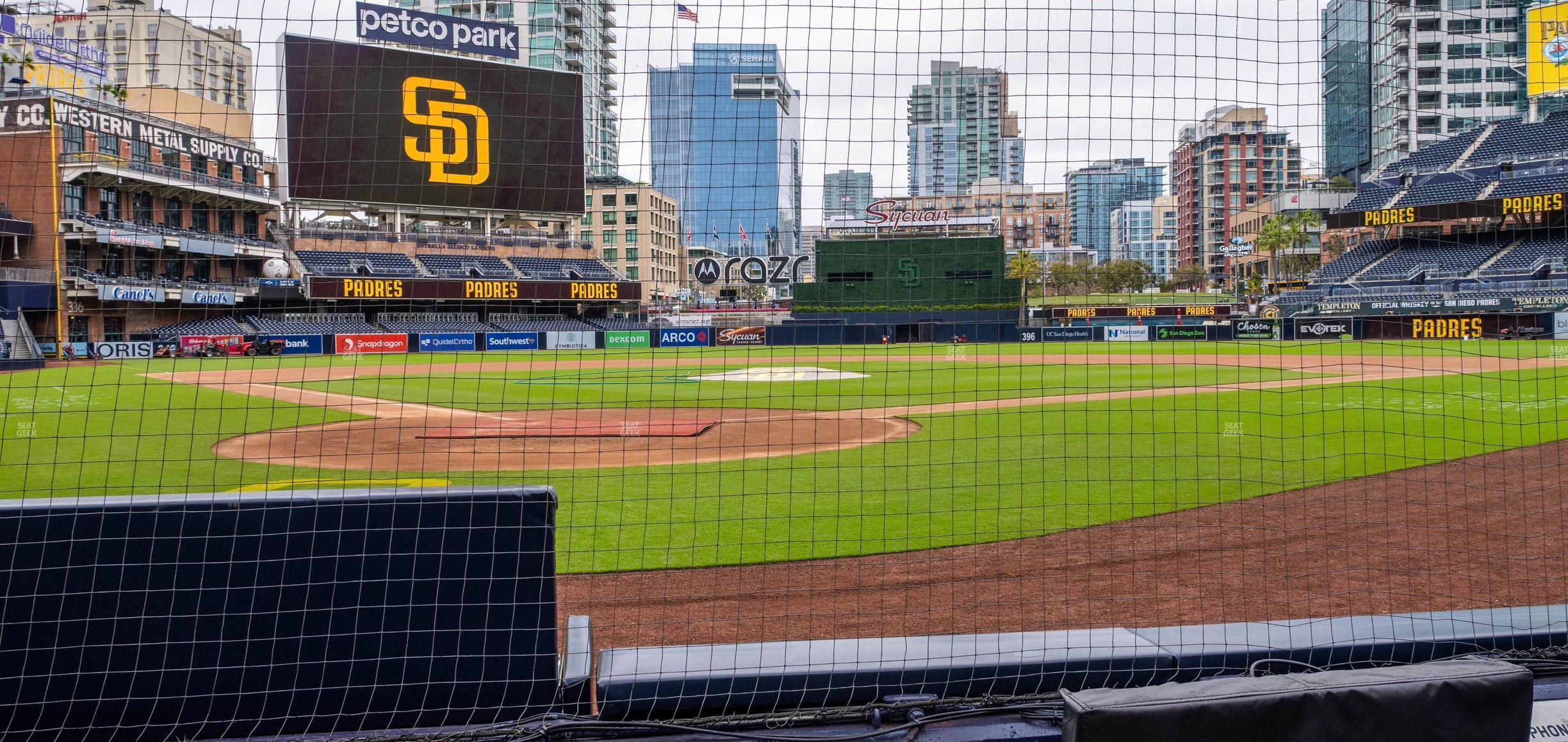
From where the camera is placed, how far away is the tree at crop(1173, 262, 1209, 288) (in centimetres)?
678

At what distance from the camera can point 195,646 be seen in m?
3.79

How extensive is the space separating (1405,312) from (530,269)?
100 ft

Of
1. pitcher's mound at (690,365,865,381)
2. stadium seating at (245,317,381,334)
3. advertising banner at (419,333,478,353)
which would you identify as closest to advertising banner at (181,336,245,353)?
stadium seating at (245,317,381,334)

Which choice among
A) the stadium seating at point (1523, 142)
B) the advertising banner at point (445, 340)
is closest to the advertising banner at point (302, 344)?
the advertising banner at point (445, 340)

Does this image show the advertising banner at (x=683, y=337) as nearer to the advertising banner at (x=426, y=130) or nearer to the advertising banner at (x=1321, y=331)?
the advertising banner at (x=426, y=130)

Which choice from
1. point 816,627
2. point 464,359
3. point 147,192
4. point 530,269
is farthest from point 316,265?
point 816,627

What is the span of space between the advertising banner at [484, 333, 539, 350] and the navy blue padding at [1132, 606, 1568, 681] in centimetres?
3865

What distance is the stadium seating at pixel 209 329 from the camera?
115 feet

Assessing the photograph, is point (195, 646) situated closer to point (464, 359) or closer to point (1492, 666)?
point (1492, 666)

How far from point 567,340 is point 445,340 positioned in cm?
510

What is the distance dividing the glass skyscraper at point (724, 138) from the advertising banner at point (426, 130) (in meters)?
0.55

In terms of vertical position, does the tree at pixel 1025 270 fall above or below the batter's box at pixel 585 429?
above

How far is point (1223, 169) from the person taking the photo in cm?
585

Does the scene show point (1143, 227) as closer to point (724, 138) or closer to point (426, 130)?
point (724, 138)
